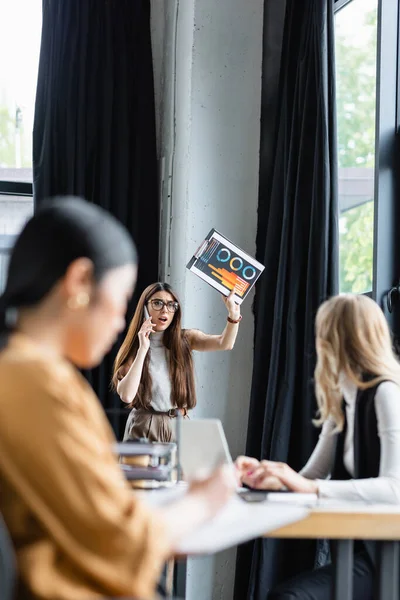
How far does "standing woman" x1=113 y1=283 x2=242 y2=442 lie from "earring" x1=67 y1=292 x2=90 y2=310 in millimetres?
2164

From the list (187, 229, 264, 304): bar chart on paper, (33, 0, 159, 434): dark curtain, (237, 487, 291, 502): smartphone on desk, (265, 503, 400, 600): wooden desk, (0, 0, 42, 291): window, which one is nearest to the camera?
(265, 503, 400, 600): wooden desk

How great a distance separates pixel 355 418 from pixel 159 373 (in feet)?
4.43

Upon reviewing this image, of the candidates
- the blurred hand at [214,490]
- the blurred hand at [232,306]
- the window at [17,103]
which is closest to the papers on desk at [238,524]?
the blurred hand at [214,490]

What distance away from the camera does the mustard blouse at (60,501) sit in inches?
44.1

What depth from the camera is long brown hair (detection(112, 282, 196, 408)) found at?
3430 millimetres

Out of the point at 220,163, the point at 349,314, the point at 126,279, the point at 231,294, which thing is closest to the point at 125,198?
the point at 220,163

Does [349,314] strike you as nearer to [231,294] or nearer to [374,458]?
[374,458]

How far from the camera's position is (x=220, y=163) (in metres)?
4.09

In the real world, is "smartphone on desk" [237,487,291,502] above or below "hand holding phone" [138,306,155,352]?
below

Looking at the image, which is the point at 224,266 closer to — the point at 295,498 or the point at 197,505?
the point at 295,498

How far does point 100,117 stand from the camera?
4.22 meters

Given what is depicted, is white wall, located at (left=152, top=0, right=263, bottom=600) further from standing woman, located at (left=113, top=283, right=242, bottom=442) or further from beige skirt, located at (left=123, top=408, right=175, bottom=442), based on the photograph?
beige skirt, located at (left=123, top=408, right=175, bottom=442)

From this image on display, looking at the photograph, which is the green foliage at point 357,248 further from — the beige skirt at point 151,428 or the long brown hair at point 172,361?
the beige skirt at point 151,428

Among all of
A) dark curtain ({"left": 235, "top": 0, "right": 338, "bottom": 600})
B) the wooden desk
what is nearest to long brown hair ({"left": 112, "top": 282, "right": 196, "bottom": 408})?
dark curtain ({"left": 235, "top": 0, "right": 338, "bottom": 600})
